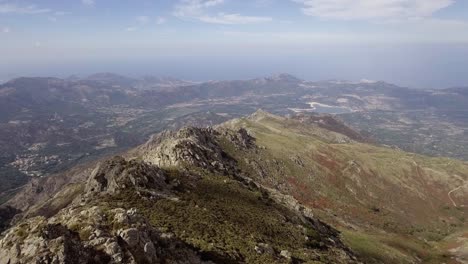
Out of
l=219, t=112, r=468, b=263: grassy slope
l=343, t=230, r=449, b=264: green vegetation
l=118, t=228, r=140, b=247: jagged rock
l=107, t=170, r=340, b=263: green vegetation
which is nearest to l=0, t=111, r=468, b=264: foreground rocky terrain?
l=118, t=228, r=140, b=247: jagged rock

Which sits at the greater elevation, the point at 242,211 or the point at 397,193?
the point at 242,211

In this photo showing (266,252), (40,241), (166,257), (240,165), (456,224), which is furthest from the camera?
(456,224)

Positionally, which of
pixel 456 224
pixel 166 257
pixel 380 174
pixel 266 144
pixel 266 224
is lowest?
pixel 456 224

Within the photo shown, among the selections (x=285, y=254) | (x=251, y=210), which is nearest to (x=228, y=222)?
(x=285, y=254)

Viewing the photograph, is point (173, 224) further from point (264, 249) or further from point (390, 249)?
point (390, 249)

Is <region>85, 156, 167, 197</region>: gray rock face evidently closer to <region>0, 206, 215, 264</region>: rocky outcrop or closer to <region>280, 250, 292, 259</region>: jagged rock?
<region>0, 206, 215, 264</region>: rocky outcrop

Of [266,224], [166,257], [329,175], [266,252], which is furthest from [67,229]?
[329,175]

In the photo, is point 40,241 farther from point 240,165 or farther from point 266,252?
point 240,165
